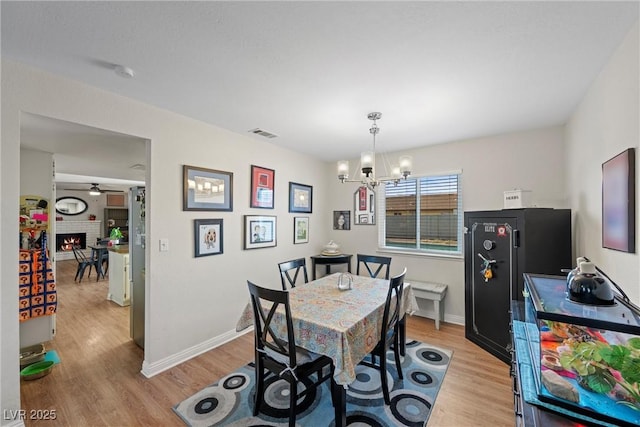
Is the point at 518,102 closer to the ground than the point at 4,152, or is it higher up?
higher up

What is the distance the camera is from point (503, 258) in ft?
8.87

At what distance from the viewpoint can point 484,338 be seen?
2.93 metres

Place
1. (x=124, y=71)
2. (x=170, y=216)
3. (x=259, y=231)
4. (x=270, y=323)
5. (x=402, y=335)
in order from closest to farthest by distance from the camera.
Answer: (x=124, y=71) → (x=270, y=323) → (x=170, y=216) → (x=402, y=335) → (x=259, y=231)

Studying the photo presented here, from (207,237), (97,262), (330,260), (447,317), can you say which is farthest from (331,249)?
(97,262)

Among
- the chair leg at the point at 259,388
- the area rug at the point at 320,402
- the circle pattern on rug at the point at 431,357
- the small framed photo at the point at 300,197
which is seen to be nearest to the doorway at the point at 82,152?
the area rug at the point at 320,402

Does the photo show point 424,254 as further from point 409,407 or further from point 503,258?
point 409,407

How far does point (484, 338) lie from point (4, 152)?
4.47 metres

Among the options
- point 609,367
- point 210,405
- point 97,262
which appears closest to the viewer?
point 609,367

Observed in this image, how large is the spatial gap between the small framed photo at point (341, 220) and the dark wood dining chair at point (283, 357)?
2.82 m

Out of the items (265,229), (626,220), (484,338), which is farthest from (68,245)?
(626,220)

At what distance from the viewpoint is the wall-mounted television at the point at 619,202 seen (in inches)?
56.2

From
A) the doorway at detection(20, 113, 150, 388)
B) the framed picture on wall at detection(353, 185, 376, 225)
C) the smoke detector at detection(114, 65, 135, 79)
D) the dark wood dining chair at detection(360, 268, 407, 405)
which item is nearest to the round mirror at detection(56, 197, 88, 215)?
the doorway at detection(20, 113, 150, 388)

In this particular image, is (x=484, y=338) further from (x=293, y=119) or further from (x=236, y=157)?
(x=236, y=157)

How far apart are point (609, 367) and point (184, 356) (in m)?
3.19
